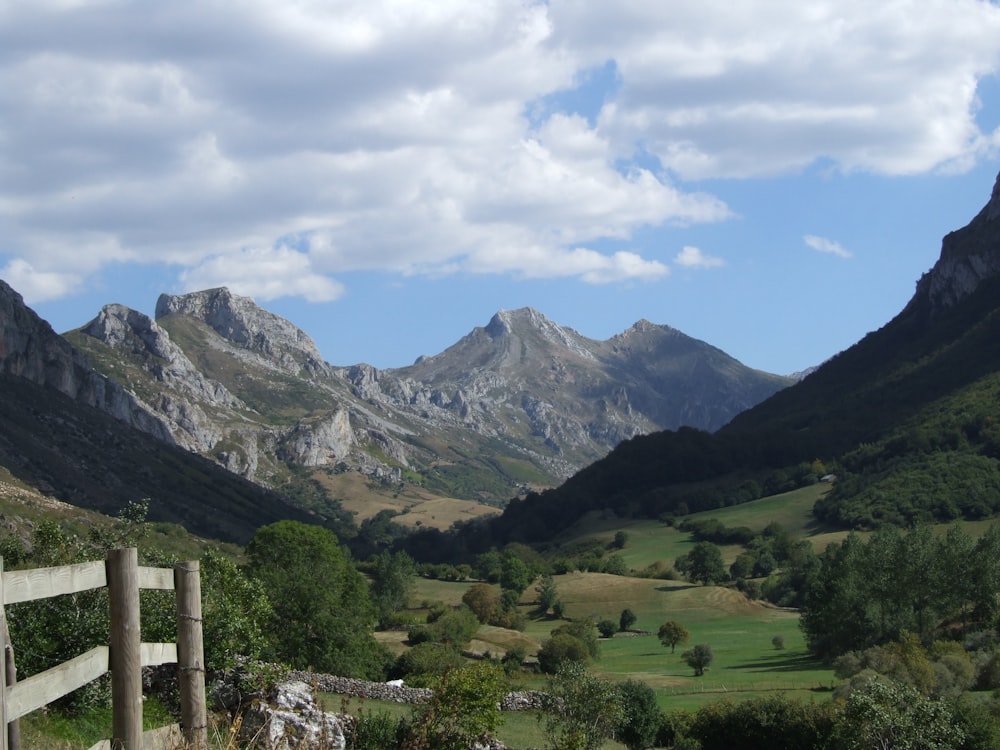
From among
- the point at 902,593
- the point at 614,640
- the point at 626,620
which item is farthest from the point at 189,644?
the point at 626,620

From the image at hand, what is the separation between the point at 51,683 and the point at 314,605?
5648 centimetres

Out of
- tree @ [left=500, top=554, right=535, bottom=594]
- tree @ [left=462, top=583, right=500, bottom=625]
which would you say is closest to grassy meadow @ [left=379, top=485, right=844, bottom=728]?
tree @ [left=500, top=554, right=535, bottom=594]

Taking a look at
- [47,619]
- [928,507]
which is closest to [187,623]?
[47,619]

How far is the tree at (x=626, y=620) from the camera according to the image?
13588 centimetres

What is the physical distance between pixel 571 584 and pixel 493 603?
81.4 ft

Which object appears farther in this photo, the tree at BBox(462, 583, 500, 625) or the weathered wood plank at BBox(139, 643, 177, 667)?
the tree at BBox(462, 583, 500, 625)

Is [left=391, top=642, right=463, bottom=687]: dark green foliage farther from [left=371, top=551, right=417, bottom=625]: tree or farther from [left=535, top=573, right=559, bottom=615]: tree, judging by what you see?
[left=535, top=573, right=559, bottom=615]: tree

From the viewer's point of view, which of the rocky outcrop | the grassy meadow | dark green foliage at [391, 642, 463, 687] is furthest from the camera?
the grassy meadow

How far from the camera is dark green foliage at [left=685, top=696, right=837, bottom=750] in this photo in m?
58.7

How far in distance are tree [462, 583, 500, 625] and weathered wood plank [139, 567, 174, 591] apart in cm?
11764

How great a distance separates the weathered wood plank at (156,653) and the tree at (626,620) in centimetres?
12703

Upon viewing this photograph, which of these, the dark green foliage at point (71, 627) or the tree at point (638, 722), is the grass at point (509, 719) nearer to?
the tree at point (638, 722)

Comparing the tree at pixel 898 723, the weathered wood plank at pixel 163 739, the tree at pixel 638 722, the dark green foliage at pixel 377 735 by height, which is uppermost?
the weathered wood plank at pixel 163 739

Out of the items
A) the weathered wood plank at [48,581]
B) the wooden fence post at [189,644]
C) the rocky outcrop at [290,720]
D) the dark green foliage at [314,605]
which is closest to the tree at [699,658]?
the dark green foliage at [314,605]
